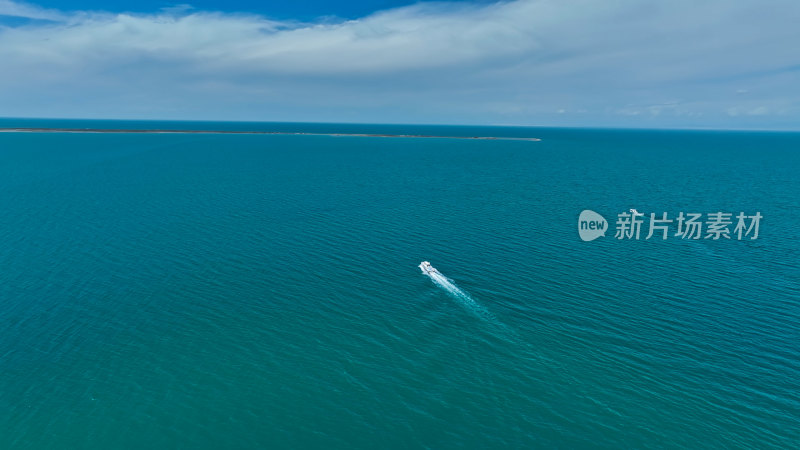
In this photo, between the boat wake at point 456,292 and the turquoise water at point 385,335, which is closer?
the turquoise water at point 385,335

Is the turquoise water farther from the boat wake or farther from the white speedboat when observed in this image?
the white speedboat

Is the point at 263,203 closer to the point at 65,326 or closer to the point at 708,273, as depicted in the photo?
the point at 65,326

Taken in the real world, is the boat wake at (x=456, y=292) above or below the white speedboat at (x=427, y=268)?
below

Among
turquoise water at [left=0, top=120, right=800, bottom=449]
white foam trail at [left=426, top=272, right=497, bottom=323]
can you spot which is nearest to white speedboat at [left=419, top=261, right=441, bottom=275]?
white foam trail at [left=426, top=272, right=497, bottom=323]

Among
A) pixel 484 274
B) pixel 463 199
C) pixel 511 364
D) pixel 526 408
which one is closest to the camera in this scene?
pixel 526 408

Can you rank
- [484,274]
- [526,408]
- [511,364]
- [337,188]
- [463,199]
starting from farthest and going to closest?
[337,188], [463,199], [484,274], [511,364], [526,408]

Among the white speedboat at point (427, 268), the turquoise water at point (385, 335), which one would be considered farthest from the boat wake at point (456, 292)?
the turquoise water at point (385, 335)

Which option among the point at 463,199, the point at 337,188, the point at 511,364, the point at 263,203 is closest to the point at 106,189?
the point at 263,203

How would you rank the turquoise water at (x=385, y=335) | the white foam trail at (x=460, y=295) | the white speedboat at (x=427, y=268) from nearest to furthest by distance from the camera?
the turquoise water at (x=385, y=335) → the white foam trail at (x=460, y=295) → the white speedboat at (x=427, y=268)

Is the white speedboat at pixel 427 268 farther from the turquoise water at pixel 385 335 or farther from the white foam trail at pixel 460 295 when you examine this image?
the turquoise water at pixel 385 335
